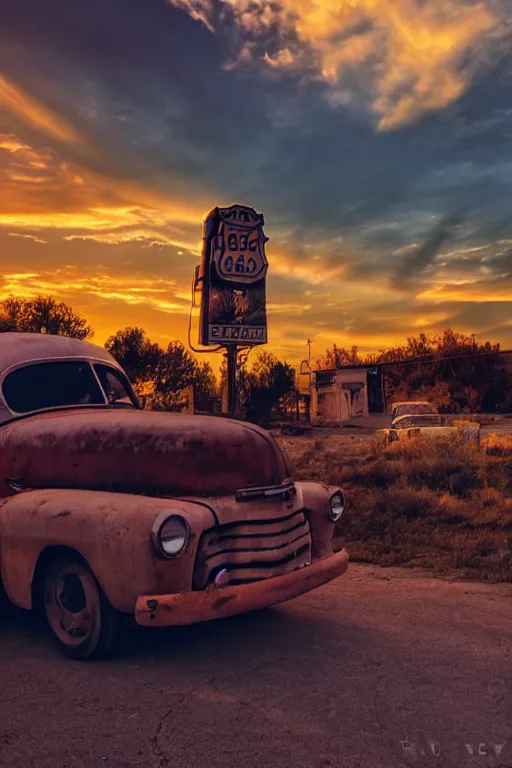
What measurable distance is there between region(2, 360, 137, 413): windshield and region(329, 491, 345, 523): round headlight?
1956 mm

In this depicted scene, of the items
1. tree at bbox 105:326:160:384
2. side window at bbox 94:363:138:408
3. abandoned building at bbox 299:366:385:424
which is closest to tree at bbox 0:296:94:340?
tree at bbox 105:326:160:384

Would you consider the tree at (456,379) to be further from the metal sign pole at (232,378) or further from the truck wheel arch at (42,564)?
the truck wheel arch at (42,564)

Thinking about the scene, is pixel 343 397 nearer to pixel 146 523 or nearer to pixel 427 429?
pixel 427 429

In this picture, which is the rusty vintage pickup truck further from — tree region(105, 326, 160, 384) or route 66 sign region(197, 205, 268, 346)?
tree region(105, 326, 160, 384)

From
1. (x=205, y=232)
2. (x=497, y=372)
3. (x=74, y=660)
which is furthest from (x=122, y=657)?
(x=497, y=372)

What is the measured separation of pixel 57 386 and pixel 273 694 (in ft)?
9.38

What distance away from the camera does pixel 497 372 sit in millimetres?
43562

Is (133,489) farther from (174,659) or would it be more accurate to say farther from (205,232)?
(205,232)

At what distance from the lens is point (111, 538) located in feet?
12.5

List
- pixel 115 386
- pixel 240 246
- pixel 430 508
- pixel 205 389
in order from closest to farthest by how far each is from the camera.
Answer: pixel 115 386, pixel 430 508, pixel 240 246, pixel 205 389

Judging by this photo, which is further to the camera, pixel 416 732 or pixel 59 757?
pixel 416 732

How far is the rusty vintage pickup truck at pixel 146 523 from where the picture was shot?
3.78 meters

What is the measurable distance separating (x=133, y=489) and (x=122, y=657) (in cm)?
101

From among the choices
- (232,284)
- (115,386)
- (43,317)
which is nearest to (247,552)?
(115,386)
